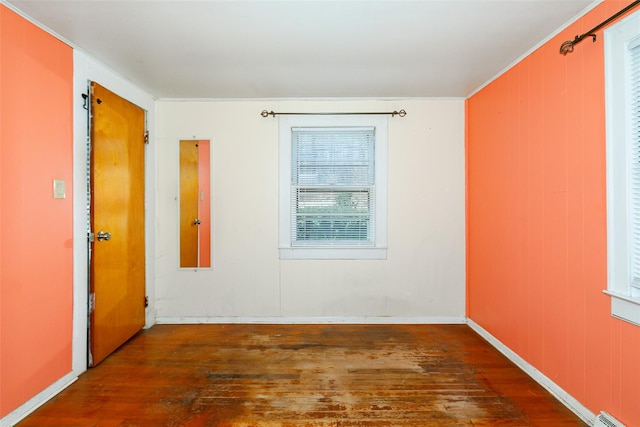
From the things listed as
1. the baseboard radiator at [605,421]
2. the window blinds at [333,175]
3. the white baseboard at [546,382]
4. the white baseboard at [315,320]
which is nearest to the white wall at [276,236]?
the white baseboard at [315,320]

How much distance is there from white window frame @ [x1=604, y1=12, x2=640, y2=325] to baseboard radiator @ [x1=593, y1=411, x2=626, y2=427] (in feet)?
1.92

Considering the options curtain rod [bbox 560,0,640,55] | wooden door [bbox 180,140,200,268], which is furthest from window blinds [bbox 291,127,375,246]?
curtain rod [bbox 560,0,640,55]

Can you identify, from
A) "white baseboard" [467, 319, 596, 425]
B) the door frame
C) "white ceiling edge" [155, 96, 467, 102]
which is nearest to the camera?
"white baseboard" [467, 319, 596, 425]

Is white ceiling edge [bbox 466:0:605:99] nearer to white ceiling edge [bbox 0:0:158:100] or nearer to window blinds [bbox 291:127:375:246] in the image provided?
window blinds [bbox 291:127:375:246]

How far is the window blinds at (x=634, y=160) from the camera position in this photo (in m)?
1.68

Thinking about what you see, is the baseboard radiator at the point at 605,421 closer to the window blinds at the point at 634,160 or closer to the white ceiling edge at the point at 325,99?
the window blinds at the point at 634,160

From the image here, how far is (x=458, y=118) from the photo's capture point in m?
3.55

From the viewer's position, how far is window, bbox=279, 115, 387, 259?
3.55 m

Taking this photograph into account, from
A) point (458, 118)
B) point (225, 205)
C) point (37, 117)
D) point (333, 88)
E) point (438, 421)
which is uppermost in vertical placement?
point (333, 88)

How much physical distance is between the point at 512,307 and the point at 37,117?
3.89 meters

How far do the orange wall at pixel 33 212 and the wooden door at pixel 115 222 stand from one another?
0.21 m

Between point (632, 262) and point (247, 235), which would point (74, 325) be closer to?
point (247, 235)

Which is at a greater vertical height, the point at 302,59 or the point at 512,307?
the point at 302,59

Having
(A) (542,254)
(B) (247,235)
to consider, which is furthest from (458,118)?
(B) (247,235)
